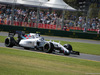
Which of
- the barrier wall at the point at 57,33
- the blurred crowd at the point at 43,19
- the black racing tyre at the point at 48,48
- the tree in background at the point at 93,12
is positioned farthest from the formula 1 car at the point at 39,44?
the tree in background at the point at 93,12

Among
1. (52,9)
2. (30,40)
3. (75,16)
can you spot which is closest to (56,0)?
(52,9)

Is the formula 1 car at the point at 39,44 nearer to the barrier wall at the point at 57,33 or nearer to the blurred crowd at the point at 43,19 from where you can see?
the barrier wall at the point at 57,33

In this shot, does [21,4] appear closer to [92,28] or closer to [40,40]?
[92,28]

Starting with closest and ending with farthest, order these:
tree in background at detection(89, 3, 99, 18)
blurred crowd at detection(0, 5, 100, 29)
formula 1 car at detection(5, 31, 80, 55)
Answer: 1. formula 1 car at detection(5, 31, 80, 55)
2. tree in background at detection(89, 3, 99, 18)
3. blurred crowd at detection(0, 5, 100, 29)

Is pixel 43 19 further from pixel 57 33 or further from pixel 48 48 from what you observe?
pixel 48 48

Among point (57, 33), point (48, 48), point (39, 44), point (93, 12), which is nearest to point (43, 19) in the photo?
point (57, 33)

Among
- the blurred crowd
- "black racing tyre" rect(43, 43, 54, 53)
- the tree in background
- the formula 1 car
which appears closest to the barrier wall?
the blurred crowd

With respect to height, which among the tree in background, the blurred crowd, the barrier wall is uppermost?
the tree in background

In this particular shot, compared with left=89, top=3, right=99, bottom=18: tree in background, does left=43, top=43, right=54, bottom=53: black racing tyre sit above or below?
below

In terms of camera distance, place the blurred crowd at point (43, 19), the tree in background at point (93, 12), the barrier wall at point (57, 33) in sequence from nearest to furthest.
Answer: the barrier wall at point (57, 33) < the tree in background at point (93, 12) < the blurred crowd at point (43, 19)

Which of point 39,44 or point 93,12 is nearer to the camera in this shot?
point 39,44

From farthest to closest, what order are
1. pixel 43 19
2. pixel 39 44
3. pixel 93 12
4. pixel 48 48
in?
pixel 43 19 → pixel 93 12 → pixel 39 44 → pixel 48 48

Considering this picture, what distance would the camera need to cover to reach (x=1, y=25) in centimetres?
2884

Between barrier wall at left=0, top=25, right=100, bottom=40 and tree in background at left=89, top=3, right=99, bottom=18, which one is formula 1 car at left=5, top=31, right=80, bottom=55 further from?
tree in background at left=89, top=3, right=99, bottom=18
